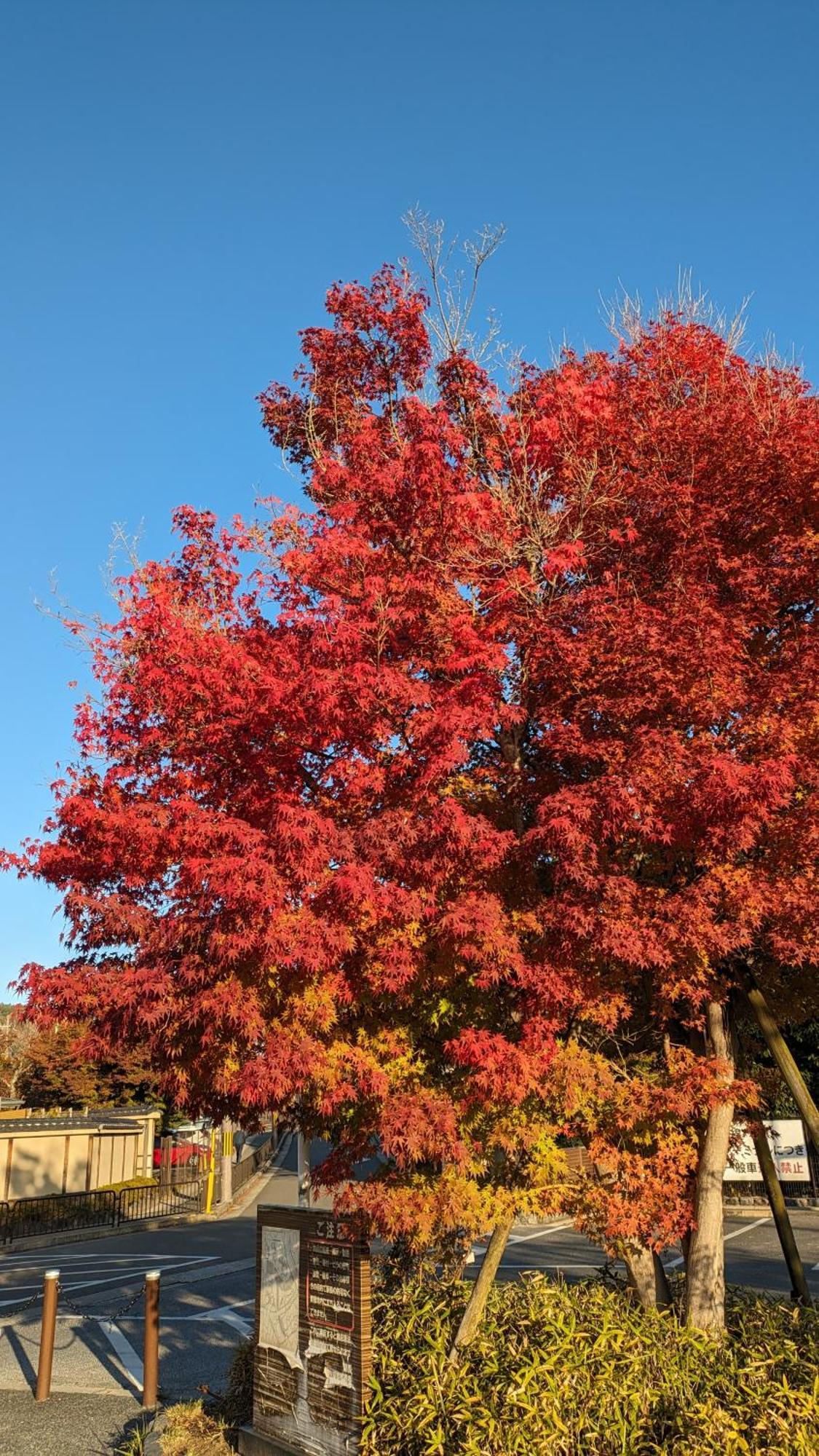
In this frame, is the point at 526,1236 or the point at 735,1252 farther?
the point at 526,1236

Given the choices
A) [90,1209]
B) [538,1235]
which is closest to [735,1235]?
[538,1235]

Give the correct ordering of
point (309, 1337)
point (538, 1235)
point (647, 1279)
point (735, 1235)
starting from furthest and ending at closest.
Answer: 1. point (538, 1235)
2. point (735, 1235)
3. point (647, 1279)
4. point (309, 1337)

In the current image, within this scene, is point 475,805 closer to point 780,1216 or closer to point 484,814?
point 484,814

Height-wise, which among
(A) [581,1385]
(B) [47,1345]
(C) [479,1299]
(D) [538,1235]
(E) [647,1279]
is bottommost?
(D) [538,1235]

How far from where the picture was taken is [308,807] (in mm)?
7434

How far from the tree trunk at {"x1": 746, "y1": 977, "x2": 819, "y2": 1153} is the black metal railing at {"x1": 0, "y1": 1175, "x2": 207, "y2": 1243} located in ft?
78.8

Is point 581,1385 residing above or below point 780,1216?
below

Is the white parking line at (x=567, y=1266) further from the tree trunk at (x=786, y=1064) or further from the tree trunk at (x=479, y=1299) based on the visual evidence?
the tree trunk at (x=479, y=1299)

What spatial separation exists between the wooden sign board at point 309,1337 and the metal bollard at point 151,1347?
7.62 feet

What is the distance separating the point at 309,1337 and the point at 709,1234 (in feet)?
11.5

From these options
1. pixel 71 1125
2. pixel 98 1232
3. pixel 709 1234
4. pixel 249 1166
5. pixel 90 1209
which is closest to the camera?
pixel 709 1234

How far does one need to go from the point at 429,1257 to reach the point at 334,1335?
2312 millimetres

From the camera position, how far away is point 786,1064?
28.0 ft

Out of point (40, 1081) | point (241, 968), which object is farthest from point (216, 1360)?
point (40, 1081)
